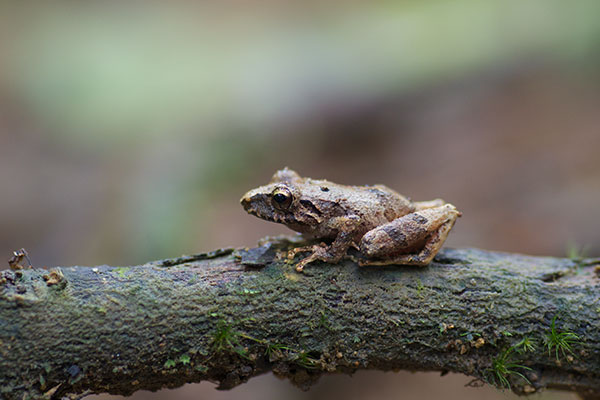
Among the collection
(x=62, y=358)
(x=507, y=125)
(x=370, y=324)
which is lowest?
(x=62, y=358)

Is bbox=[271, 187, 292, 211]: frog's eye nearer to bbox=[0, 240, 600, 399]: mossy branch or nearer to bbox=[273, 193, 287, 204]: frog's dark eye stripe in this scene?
bbox=[273, 193, 287, 204]: frog's dark eye stripe

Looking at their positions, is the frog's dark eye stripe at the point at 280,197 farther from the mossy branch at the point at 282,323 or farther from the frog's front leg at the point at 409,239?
the frog's front leg at the point at 409,239

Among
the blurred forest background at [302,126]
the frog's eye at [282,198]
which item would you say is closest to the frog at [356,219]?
the frog's eye at [282,198]

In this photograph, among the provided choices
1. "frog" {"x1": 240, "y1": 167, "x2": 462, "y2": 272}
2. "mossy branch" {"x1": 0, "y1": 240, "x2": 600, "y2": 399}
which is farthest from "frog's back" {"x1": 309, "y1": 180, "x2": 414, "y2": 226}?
"mossy branch" {"x1": 0, "y1": 240, "x2": 600, "y2": 399}

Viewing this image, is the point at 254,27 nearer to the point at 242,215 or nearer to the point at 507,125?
the point at 242,215

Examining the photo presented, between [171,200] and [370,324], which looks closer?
[370,324]

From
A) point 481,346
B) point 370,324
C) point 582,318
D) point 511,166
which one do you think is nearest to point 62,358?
point 370,324
